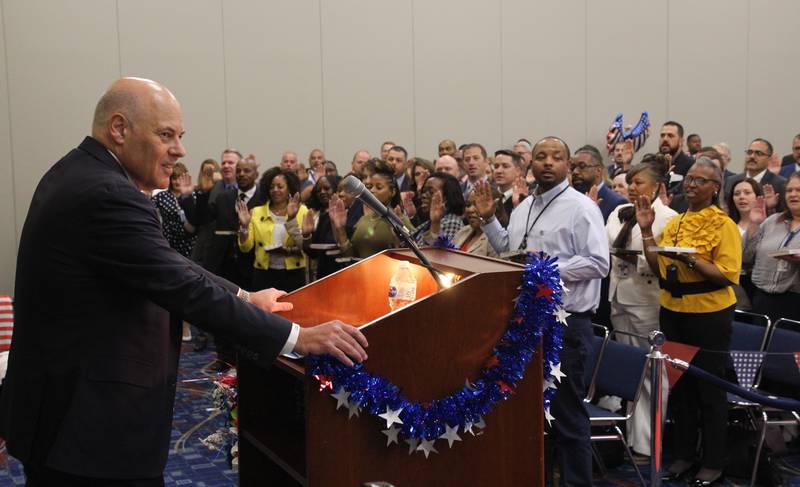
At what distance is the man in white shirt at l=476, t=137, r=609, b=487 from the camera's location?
4.11 m

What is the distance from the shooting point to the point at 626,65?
45.7 feet

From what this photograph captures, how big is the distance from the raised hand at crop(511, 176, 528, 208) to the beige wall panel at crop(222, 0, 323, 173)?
546 centimetres

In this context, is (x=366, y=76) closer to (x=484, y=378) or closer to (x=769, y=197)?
(x=769, y=197)

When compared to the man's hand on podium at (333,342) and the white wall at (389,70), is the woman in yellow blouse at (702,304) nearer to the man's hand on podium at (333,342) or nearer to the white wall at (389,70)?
the man's hand on podium at (333,342)

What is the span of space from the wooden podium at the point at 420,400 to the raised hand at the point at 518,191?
411cm

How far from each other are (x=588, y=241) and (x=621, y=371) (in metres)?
0.71

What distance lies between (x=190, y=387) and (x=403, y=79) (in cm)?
706

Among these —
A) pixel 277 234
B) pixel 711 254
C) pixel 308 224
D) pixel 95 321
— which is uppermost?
pixel 95 321

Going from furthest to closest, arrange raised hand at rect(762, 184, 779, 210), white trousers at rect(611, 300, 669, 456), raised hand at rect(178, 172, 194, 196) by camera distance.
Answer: raised hand at rect(178, 172, 194, 196) < raised hand at rect(762, 184, 779, 210) < white trousers at rect(611, 300, 669, 456)

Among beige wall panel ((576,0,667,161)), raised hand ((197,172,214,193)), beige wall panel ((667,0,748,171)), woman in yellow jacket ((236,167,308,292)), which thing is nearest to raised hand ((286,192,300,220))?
woman in yellow jacket ((236,167,308,292))

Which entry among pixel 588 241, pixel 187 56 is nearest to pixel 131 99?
pixel 588 241

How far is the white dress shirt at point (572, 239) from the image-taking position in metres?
4.26

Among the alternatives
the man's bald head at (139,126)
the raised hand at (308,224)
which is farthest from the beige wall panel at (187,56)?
the man's bald head at (139,126)

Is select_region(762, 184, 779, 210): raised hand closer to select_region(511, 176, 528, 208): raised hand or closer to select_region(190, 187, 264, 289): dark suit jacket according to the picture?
select_region(511, 176, 528, 208): raised hand
